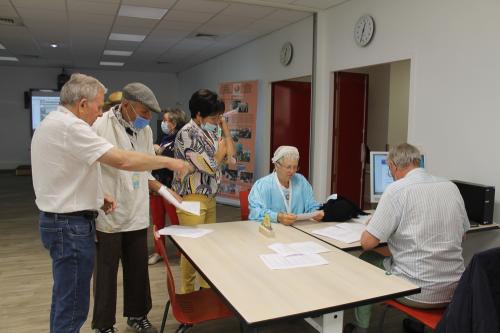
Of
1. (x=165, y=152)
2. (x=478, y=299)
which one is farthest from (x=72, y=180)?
(x=165, y=152)

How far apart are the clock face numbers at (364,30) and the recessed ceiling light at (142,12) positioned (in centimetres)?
242

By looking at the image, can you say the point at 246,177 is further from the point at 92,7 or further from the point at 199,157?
the point at 199,157

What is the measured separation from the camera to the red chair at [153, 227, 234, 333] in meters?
2.14

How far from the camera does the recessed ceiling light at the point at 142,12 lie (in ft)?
17.4

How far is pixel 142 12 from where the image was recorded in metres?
5.49

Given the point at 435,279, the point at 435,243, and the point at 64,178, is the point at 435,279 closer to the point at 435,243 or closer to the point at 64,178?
the point at 435,243

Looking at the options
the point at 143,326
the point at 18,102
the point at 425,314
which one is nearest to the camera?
the point at 425,314

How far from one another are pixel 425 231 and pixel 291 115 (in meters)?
4.79

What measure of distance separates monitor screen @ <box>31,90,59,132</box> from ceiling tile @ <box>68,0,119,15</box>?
6759 mm

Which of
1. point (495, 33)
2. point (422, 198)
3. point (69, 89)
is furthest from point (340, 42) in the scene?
point (69, 89)

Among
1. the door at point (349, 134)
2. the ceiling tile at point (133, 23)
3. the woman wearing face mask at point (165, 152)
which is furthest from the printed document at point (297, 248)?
the ceiling tile at point (133, 23)

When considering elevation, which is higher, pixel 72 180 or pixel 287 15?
pixel 287 15

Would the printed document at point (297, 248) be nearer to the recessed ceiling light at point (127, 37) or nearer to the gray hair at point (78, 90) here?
the gray hair at point (78, 90)

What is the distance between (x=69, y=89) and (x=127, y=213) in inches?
31.9
